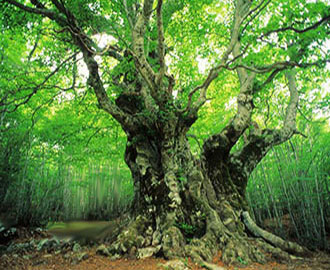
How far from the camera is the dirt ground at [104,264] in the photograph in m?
3.29

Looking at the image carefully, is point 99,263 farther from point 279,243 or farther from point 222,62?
point 222,62

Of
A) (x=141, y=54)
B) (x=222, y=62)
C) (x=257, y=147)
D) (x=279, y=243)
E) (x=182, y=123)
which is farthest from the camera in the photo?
(x=257, y=147)

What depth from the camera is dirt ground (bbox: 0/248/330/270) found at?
3287 millimetres

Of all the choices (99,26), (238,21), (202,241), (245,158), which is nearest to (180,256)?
(202,241)

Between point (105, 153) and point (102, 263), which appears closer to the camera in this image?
point (102, 263)

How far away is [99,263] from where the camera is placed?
11.4 ft

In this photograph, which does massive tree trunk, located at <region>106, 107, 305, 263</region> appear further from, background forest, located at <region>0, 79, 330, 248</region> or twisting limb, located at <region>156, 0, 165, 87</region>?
twisting limb, located at <region>156, 0, 165, 87</region>

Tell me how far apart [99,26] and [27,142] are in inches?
154

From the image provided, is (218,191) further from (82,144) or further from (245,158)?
(82,144)

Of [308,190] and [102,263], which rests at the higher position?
[308,190]

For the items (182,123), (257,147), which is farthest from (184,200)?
(257,147)

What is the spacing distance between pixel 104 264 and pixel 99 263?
0.10 m

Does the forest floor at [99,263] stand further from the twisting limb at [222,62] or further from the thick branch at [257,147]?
the twisting limb at [222,62]

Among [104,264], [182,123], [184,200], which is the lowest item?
[104,264]
